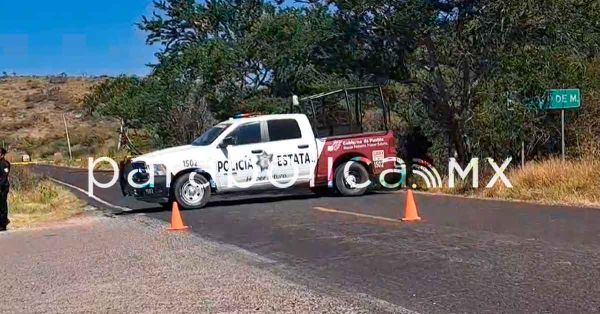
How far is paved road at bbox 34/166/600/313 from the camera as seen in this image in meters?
6.91

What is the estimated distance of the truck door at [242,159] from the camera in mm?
16625

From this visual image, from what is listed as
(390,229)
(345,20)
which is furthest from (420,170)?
(390,229)

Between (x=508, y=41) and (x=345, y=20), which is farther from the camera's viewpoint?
(x=345, y=20)

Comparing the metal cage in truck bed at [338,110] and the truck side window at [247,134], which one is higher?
the metal cage in truck bed at [338,110]

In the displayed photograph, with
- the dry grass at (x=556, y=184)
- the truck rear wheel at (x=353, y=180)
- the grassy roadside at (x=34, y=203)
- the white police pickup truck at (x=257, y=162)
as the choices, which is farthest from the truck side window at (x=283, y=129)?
the grassy roadside at (x=34, y=203)

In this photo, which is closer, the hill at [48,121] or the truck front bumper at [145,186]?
the truck front bumper at [145,186]

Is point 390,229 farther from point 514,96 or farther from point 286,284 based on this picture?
point 514,96

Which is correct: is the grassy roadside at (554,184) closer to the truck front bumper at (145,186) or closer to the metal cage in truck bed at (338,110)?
the metal cage in truck bed at (338,110)

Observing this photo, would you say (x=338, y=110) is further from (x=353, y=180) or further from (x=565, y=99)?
(x=565, y=99)

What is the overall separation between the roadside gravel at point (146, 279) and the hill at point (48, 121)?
5588cm

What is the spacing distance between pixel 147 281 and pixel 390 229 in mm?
4412

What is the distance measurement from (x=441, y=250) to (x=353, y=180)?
8627mm

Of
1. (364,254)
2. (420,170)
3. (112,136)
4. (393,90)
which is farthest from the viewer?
(112,136)

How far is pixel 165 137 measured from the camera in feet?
129
